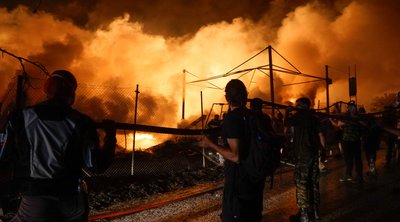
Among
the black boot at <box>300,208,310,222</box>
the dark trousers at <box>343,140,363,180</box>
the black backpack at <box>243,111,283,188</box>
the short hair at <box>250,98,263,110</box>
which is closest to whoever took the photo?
the black backpack at <box>243,111,283,188</box>

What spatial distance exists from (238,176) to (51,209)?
151 cm

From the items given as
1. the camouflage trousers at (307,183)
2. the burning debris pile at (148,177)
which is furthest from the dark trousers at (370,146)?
the camouflage trousers at (307,183)

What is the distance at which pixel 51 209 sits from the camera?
2324 mm

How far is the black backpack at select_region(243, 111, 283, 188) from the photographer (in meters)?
3.08

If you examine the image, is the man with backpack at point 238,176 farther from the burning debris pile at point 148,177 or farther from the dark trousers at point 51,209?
the burning debris pile at point 148,177

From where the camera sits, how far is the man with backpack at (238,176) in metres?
3.09

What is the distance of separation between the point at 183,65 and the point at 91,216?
19399 millimetres

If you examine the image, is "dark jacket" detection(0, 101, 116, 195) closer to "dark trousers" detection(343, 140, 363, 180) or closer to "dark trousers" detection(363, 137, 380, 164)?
"dark trousers" detection(343, 140, 363, 180)

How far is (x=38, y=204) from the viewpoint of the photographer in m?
2.30

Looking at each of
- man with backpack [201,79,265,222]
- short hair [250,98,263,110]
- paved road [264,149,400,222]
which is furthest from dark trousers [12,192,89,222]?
paved road [264,149,400,222]

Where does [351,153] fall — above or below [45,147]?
below

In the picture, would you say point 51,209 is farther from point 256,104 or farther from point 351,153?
point 351,153

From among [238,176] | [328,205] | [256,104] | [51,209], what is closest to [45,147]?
[51,209]

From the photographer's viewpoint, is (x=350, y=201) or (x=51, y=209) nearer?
(x=51, y=209)
